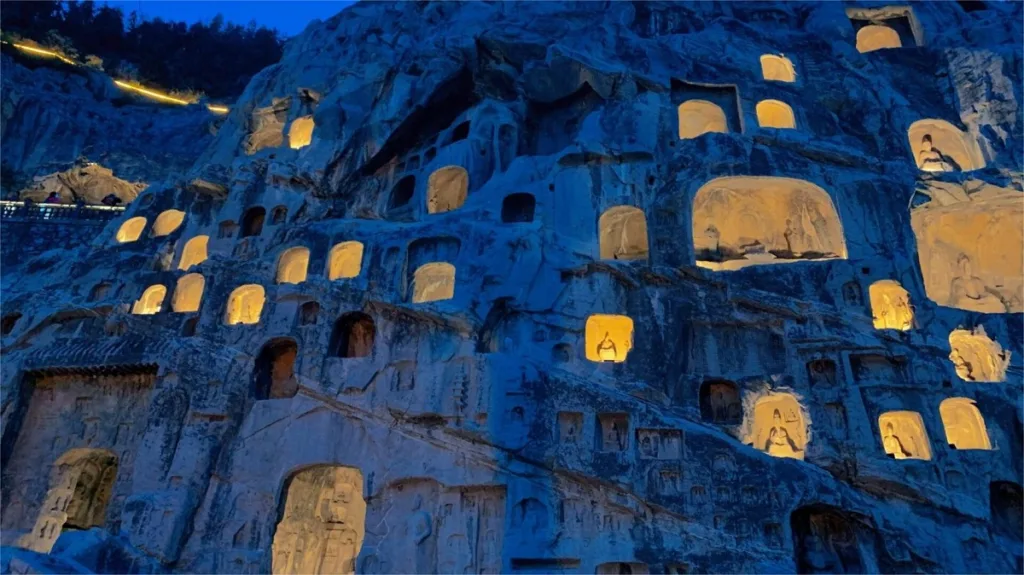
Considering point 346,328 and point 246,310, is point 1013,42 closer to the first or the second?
point 346,328

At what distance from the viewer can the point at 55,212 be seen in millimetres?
24641

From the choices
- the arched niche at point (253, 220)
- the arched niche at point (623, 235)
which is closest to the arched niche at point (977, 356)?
the arched niche at point (623, 235)

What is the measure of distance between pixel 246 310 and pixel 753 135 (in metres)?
14.5

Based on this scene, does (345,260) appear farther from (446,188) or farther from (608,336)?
(608,336)

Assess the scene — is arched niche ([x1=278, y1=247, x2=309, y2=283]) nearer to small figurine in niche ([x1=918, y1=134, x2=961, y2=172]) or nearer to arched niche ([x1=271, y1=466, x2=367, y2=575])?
arched niche ([x1=271, y1=466, x2=367, y2=575])

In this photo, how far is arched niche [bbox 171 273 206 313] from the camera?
19.6 meters

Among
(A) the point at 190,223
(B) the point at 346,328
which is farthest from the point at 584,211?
(A) the point at 190,223

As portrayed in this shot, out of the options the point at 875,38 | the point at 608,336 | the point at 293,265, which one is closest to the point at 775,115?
the point at 875,38

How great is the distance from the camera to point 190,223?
2161 cm

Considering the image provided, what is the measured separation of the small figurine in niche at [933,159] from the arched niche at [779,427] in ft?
29.6

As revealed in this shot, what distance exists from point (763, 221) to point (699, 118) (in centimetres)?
394

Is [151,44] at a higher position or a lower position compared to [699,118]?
higher

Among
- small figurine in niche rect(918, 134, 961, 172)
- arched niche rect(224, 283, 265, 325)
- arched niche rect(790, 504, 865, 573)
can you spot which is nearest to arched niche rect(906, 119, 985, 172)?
small figurine in niche rect(918, 134, 961, 172)

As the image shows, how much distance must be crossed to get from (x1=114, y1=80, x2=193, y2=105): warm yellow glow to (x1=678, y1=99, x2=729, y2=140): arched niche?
25.4 meters
